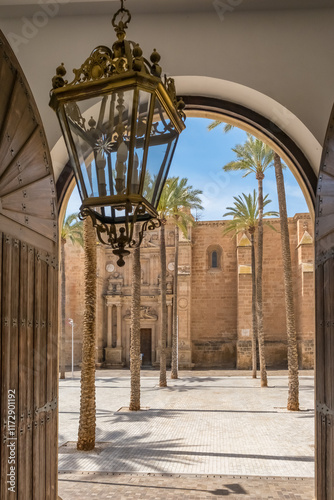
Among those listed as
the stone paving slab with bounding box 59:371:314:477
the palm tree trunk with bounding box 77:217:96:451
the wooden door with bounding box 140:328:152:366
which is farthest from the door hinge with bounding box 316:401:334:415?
the wooden door with bounding box 140:328:152:366

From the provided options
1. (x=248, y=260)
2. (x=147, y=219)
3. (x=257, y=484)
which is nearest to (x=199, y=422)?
(x=257, y=484)

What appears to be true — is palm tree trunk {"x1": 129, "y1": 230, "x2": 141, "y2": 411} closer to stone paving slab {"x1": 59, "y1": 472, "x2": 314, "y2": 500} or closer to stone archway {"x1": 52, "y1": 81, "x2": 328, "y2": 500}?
stone paving slab {"x1": 59, "y1": 472, "x2": 314, "y2": 500}

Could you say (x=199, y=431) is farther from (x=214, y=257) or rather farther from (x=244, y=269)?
(x=214, y=257)

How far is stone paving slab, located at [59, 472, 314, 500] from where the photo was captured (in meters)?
7.88

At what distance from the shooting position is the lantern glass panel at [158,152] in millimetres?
2730

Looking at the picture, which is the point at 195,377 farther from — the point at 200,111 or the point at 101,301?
the point at 200,111

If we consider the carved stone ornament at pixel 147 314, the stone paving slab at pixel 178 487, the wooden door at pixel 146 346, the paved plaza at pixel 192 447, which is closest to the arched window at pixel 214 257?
the carved stone ornament at pixel 147 314

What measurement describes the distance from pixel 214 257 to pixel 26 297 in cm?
3239

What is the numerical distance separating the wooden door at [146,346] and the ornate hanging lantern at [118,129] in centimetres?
3266

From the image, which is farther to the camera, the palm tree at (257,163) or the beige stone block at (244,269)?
the beige stone block at (244,269)

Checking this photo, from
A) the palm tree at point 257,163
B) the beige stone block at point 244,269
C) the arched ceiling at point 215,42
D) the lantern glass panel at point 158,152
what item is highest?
the palm tree at point 257,163

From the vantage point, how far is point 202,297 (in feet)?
115

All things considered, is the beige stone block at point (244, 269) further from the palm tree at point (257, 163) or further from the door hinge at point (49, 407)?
the door hinge at point (49, 407)

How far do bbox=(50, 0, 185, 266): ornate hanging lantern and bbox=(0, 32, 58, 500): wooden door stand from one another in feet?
2.79
